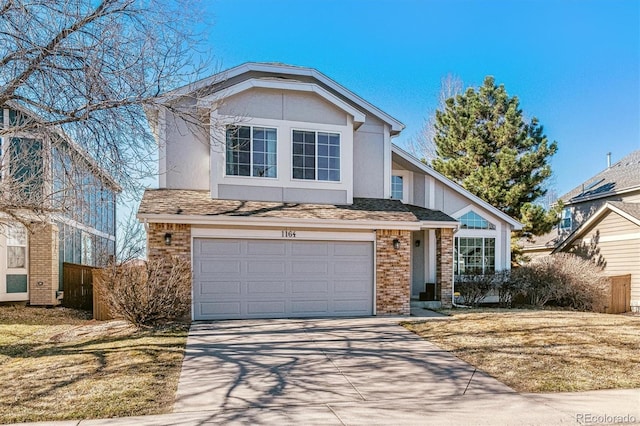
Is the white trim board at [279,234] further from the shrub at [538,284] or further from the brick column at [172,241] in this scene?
the shrub at [538,284]

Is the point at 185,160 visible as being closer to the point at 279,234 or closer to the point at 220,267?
the point at 220,267

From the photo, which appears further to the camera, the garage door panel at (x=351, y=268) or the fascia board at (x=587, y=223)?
the fascia board at (x=587, y=223)

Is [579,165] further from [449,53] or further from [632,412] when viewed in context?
[632,412]

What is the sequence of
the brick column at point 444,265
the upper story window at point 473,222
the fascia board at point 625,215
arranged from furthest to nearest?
1. the fascia board at point 625,215
2. the upper story window at point 473,222
3. the brick column at point 444,265

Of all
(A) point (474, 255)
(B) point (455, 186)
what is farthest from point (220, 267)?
(A) point (474, 255)

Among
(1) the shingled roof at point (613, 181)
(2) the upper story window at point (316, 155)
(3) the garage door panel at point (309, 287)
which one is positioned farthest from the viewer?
(1) the shingled roof at point (613, 181)

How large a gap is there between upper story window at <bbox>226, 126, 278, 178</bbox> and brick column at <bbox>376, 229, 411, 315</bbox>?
3.77m

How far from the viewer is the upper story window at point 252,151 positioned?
12.9 m

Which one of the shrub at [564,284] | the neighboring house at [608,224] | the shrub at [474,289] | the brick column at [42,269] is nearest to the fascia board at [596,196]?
the neighboring house at [608,224]

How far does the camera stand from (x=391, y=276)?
43.5 ft

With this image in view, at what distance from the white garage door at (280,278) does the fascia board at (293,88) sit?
391 cm

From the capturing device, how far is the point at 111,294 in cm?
1060

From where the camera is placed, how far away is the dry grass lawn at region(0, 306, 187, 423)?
18.8ft

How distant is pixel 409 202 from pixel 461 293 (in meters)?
3.80
